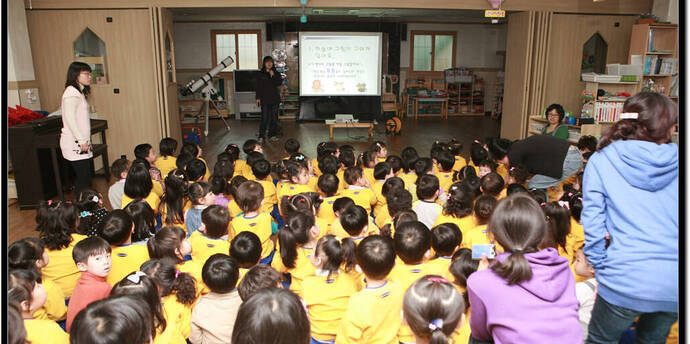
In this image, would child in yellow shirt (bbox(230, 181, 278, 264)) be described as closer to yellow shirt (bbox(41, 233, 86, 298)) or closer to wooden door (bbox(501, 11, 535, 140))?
yellow shirt (bbox(41, 233, 86, 298))

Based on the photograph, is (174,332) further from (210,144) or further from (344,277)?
(210,144)

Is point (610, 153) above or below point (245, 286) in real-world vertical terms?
above

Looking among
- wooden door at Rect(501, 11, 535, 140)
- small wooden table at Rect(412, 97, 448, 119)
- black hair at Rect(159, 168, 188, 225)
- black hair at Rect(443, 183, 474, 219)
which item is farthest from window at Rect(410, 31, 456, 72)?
black hair at Rect(443, 183, 474, 219)

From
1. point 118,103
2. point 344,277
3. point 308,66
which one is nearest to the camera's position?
point 344,277

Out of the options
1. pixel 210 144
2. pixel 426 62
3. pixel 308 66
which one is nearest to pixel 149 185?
pixel 210 144

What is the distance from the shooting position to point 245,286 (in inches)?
73.0

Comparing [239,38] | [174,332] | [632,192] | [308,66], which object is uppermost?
[239,38]

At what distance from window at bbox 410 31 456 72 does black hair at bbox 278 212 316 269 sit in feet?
33.5

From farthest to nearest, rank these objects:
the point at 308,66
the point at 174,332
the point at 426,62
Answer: the point at 426,62, the point at 308,66, the point at 174,332

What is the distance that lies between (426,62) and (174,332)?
1125 centimetres

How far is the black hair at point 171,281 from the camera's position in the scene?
196 cm

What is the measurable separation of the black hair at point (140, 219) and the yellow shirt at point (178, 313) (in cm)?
90

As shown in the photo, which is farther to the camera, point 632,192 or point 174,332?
point 174,332

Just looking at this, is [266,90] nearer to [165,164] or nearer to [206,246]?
[165,164]
